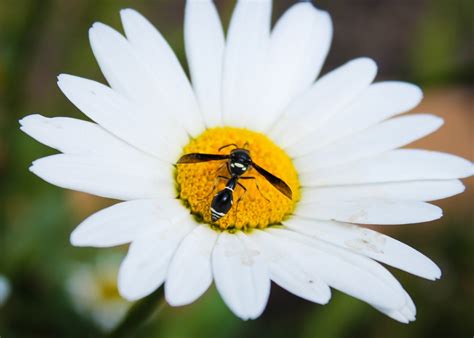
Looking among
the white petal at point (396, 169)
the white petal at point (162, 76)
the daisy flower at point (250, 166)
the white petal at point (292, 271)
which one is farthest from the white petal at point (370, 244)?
the white petal at point (162, 76)

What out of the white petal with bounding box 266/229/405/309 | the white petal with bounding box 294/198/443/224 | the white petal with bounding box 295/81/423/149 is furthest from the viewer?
the white petal with bounding box 295/81/423/149

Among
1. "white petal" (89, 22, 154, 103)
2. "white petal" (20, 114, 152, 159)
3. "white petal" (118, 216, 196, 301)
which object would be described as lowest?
"white petal" (118, 216, 196, 301)

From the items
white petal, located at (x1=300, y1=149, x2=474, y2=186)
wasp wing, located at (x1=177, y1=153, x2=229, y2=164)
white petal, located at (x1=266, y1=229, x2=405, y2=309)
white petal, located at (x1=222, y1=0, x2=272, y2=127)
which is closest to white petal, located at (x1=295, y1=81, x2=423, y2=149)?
white petal, located at (x1=300, y1=149, x2=474, y2=186)

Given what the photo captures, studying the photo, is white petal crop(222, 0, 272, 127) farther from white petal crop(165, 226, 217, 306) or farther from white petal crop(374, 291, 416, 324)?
white petal crop(374, 291, 416, 324)

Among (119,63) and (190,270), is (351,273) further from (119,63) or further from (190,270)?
(119,63)

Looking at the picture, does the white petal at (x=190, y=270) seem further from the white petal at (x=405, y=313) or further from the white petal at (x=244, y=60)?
the white petal at (x=244, y=60)

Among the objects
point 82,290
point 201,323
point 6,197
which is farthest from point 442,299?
point 6,197
